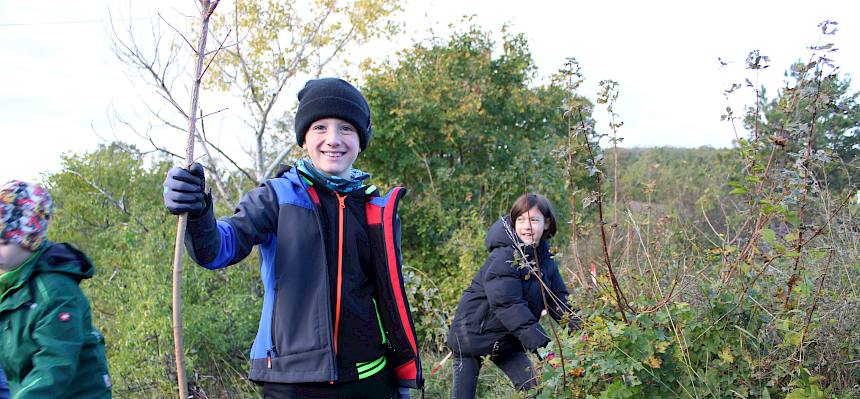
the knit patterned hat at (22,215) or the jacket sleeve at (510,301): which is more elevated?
the knit patterned hat at (22,215)

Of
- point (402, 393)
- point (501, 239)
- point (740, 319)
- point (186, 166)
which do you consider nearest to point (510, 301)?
point (501, 239)

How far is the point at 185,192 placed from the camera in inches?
69.6

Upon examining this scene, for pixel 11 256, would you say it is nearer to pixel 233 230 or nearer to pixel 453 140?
pixel 233 230

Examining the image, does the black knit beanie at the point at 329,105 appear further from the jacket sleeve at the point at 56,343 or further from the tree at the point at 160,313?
the tree at the point at 160,313

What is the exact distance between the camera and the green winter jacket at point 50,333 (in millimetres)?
1847

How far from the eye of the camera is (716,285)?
2.86m

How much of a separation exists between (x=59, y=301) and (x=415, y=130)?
593 cm

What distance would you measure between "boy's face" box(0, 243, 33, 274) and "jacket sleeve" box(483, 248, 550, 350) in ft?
7.27

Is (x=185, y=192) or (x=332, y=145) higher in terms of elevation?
(x=332, y=145)

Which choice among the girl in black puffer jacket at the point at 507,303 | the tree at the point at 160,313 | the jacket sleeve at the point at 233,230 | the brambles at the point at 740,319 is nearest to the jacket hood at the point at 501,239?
the girl in black puffer jacket at the point at 507,303

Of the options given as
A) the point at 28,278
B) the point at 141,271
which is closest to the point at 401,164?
the point at 141,271

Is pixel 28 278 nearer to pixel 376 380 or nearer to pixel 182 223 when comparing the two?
pixel 182 223

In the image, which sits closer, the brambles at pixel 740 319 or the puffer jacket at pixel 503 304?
the brambles at pixel 740 319

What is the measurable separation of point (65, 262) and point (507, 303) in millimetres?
2248
